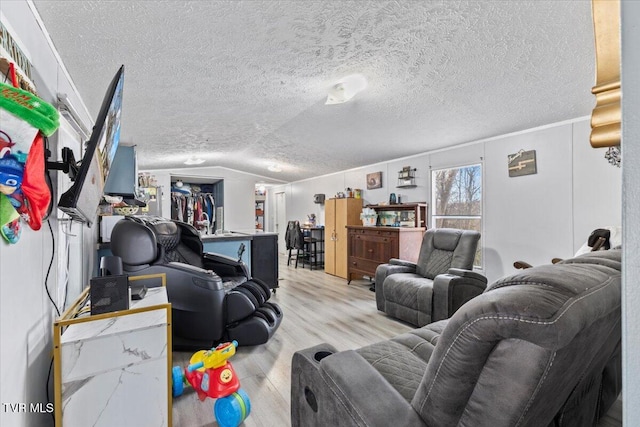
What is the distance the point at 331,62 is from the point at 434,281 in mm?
2245

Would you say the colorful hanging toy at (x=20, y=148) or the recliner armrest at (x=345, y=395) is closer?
the colorful hanging toy at (x=20, y=148)

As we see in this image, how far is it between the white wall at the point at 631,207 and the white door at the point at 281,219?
868cm

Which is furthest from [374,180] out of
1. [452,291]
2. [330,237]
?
[452,291]

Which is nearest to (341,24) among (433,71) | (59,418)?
(433,71)

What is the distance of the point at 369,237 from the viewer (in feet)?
16.3

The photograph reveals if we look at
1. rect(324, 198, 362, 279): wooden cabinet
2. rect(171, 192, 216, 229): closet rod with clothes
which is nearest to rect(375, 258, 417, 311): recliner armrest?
rect(324, 198, 362, 279): wooden cabinet

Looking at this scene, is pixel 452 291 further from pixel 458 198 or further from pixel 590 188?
pixel 458 198

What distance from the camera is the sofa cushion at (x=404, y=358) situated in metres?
1.30

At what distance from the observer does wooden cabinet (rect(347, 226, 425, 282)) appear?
4467 mm

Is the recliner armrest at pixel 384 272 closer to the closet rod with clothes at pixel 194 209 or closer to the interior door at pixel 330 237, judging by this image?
the interior door at pixel 330 237

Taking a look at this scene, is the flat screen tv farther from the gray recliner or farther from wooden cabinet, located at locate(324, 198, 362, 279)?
wooden cabinet, located at locate(324, 198, 362, 279)

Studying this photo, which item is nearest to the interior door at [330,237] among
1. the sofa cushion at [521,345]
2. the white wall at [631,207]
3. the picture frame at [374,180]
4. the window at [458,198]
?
the picture frame at [374,180]

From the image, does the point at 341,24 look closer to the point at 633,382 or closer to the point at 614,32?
the point at 614,32

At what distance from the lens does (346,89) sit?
8.53ft
